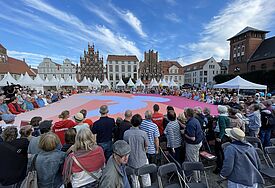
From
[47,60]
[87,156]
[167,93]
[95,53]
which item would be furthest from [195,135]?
[47,60]

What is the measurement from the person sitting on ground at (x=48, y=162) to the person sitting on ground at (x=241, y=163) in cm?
262

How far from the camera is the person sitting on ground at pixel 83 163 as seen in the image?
209 cm

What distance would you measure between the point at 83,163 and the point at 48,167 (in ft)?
2.03

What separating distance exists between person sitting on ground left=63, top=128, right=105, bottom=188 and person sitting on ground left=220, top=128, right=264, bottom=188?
6.64 feet

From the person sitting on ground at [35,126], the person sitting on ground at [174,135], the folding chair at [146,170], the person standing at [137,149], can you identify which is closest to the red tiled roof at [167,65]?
the person sitting on ground at [174,135]

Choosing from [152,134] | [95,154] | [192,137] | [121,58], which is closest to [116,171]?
[95,154]

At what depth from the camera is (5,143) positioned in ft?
7.62

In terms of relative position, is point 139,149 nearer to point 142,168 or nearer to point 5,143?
point 142,168

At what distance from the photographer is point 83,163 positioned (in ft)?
6.86

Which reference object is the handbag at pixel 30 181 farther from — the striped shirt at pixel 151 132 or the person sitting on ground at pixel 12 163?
the striped shirt at pixel 151 132

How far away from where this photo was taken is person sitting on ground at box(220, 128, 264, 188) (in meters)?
2.31

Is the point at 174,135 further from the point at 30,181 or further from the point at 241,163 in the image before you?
the point at 30,181

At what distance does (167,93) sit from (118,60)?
138 ft

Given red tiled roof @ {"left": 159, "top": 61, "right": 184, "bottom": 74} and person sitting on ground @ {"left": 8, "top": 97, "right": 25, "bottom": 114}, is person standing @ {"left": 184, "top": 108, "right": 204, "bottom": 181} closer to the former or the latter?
person sitting on ground @ {"left": 8, "top": 97, "right": 25, "bottom": 114}
